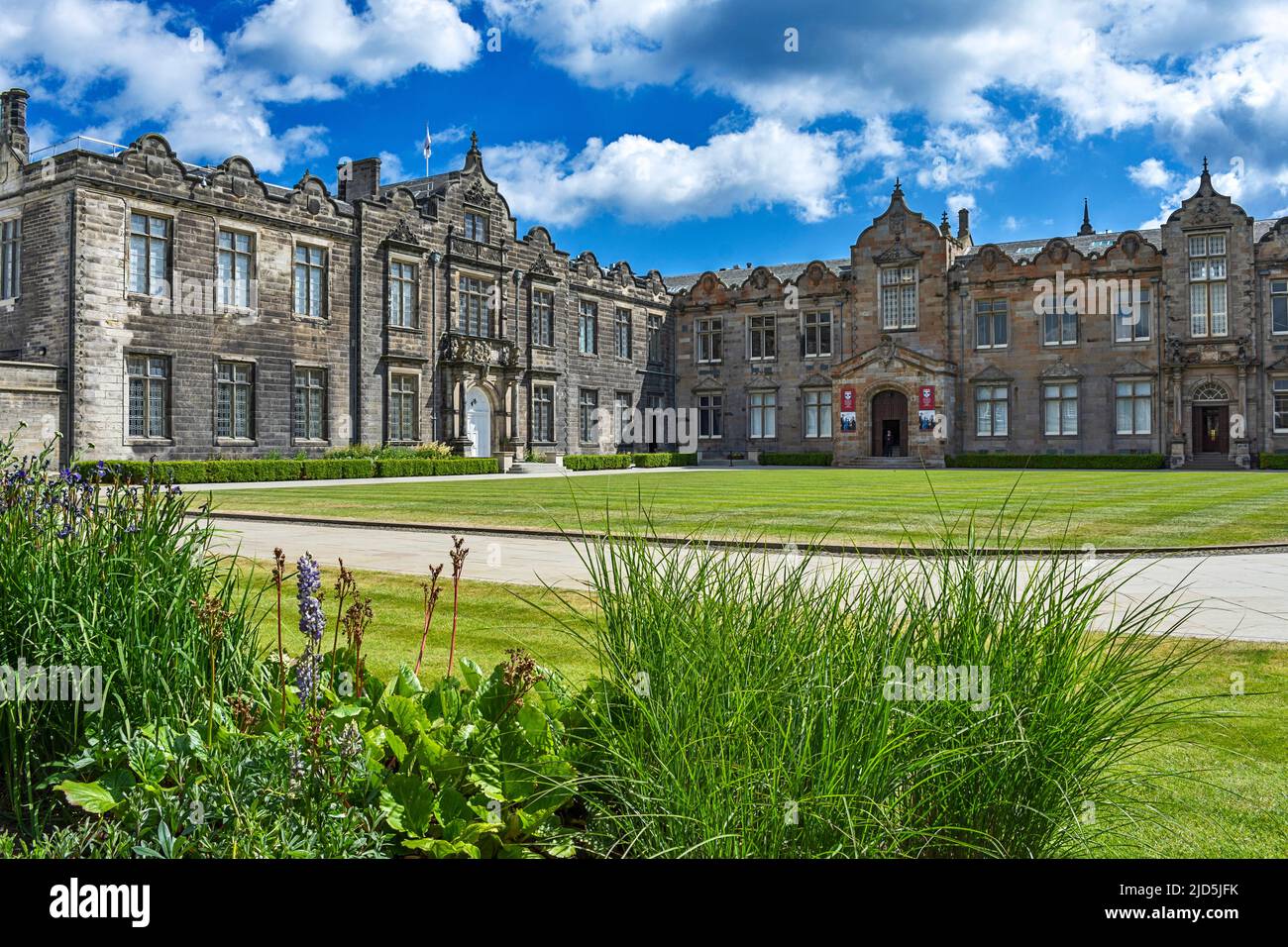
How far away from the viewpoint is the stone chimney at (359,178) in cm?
4003

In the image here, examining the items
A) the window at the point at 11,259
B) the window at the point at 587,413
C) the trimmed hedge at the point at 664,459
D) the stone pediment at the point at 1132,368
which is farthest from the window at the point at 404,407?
the stone pediment at the point at 1132,368

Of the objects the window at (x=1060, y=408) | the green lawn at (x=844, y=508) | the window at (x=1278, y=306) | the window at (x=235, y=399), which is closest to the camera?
the green lawn at (x=844, y=508)

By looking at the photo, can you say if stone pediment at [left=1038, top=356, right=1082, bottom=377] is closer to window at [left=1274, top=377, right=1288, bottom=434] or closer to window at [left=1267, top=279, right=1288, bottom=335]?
window at [left=1274, top=377, right=1288, bottom=434]

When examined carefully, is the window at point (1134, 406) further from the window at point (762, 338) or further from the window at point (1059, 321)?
the window at point (762, 338)

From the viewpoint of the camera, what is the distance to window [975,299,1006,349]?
50000 mm

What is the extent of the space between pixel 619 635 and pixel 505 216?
44.4 metres

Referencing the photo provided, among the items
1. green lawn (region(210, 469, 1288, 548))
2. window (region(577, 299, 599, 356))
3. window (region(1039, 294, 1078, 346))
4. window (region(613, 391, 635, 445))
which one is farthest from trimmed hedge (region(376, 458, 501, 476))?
window (region(1039, 294, 1078, 346))

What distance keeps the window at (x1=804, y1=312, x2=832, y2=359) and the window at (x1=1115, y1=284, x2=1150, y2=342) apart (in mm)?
14929

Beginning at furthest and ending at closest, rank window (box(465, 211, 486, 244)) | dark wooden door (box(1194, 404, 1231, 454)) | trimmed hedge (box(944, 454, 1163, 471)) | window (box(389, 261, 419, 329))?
dark wooden door (box(1194, 404, 1231, 454)) → trimmed hedge (box(944, 454, 1163, 471)) → window (box(465, 211, 486, 244)) → window (box(389, 261, 419, 329))

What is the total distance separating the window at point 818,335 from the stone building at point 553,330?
0.15 meters

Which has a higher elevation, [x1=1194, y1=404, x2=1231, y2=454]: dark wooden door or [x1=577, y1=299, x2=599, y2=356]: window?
[x1=577, y1=299, x2=599, y2=356]: window

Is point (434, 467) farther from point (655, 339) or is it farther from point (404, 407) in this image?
point (655, 339)

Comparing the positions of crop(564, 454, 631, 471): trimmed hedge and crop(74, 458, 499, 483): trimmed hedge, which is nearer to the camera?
crop(74, 458, 499, 483): trimmed hedge

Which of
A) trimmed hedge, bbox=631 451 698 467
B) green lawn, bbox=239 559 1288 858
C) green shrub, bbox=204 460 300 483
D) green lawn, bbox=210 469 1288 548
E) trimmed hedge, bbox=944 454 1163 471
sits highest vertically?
trimmed hedge, bbox=631 451 698 467
